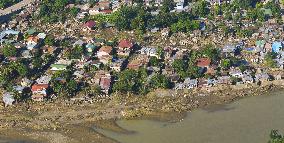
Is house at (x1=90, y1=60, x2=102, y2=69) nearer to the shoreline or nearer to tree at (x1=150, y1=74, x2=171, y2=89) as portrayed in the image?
the shoreline

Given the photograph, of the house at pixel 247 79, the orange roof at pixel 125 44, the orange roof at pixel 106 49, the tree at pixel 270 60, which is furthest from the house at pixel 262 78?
the orange roof at pixel 106 49

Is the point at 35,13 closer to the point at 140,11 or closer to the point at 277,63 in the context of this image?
the point at 140,11

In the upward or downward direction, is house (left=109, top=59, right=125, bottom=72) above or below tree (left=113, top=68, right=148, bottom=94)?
above

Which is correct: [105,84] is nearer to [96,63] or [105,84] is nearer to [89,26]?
[96,63]

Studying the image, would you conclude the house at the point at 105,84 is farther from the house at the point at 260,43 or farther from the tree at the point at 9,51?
the house at the point at 260,43

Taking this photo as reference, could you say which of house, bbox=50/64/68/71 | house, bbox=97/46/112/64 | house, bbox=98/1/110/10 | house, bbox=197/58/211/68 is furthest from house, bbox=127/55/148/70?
house, bbox=98/1/110/10

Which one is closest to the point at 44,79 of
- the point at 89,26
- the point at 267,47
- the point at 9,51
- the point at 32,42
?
the point at 9,51

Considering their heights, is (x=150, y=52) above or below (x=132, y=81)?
above
